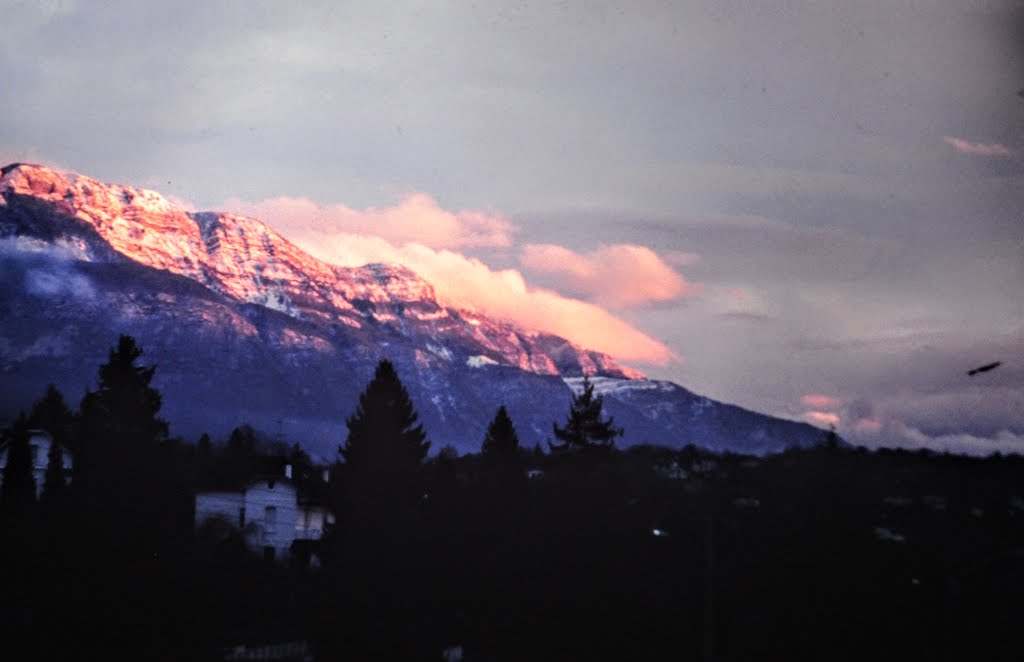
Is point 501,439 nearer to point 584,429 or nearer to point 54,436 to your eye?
point 584,429

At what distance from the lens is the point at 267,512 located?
88.6 metres

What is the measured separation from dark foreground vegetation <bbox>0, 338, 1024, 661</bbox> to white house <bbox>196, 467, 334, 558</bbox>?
76.9 inches

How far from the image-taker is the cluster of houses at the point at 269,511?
283 feet

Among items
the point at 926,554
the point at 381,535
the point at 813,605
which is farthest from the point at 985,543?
the point at 381,535

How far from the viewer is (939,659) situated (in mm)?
50750

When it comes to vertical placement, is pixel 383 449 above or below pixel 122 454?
above

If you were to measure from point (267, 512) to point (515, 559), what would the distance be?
29.5 m

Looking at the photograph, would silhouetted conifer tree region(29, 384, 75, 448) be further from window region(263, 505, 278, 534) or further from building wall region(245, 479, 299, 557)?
window region(263, 505, 278, 534)

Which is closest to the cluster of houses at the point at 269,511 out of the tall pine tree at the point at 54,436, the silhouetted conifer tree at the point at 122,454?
the tall pine tree at the point at 54,436

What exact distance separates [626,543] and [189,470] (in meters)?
38.9

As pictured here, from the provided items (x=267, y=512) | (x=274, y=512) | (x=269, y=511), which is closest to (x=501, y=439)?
(x=274, y=512)

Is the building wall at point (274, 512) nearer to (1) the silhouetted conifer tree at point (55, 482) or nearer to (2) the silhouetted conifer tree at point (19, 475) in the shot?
(1) the silhouetted conifer tree at point (55, 482)

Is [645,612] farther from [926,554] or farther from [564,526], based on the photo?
[926,554]

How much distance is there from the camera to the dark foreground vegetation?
175ft
